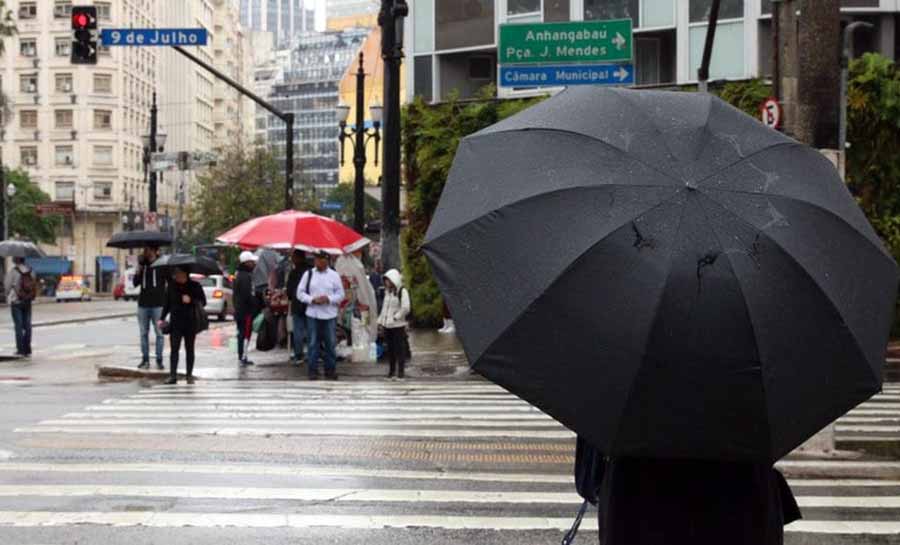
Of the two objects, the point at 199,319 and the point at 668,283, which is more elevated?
the point at 668,283

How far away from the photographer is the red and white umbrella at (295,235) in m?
22.1

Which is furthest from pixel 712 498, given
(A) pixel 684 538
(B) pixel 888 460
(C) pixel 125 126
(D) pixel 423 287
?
(C) pixel 125 126

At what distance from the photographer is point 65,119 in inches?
4181

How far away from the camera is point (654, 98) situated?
4.70 meters

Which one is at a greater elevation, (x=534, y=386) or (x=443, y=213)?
(x=443, y=213)

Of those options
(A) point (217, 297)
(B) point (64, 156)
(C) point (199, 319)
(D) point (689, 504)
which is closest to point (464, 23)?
(A) point (217, 297)

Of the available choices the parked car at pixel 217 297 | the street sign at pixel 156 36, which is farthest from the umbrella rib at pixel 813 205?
the parked car at pixel 217 297

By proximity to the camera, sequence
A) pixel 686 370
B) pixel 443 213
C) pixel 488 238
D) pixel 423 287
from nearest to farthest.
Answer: pixel 686 370 < pixel 488 238 < pixel 443 213 < pixel 423 287

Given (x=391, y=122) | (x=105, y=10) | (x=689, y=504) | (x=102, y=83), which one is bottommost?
(x=689, y=504)

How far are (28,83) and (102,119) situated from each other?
20.8 feet

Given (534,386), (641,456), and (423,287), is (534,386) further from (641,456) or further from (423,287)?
(423,287)

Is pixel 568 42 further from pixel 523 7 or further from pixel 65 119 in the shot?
pixel 65 119

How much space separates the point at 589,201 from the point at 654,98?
58 cm

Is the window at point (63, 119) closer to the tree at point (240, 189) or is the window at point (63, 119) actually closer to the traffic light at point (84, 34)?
the tree at point (240, 189)
